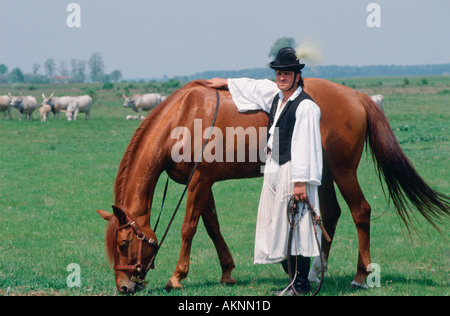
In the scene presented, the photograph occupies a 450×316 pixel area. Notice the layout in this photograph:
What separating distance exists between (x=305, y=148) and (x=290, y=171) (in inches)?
12.1

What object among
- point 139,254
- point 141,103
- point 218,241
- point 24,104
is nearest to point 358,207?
point 218,241

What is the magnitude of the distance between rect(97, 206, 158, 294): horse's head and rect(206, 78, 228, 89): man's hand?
5.75ft

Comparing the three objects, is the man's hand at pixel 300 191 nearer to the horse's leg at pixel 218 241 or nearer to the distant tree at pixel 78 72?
the horse's leg at pixel 218 241

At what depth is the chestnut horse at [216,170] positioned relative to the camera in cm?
521

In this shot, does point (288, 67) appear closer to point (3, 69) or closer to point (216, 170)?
point (216, 170)

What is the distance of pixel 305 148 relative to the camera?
4.89m

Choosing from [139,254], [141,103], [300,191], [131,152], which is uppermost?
[131,152]

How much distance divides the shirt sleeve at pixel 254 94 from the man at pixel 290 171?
0.34m

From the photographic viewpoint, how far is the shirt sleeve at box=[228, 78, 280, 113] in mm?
5672

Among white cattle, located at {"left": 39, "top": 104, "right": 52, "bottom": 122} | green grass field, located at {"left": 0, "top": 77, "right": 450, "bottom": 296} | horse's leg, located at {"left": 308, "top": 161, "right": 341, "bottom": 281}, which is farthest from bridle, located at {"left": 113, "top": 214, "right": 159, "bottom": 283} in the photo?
white cattle, located at {"left": 39, "top": 104, "right": 52, "bottom": 122}

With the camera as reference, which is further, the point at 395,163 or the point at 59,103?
the point at 59,103

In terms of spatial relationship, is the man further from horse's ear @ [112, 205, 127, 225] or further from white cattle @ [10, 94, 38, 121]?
white cattle @ [10, 94, 38, 121]

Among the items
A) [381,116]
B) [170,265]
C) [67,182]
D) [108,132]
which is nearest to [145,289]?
[170,265]
